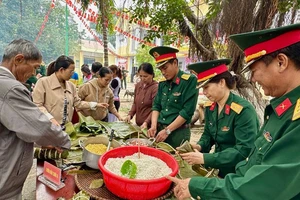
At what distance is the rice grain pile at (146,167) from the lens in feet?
3.67

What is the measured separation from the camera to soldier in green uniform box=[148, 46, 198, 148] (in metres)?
2.29

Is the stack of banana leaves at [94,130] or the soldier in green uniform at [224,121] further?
the stack of banana leaves at [94,130]

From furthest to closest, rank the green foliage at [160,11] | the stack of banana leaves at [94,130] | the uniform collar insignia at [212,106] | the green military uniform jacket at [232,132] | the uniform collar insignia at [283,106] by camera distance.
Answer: the green foliage at [160,11], the stack of banana leaves at [94,130], the uniform collar insignia at [212,106], the green military uniform jacket at [232,132], the uniform collar insignia at [283,106]

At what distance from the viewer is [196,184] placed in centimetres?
100

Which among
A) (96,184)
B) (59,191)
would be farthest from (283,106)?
(59,191)

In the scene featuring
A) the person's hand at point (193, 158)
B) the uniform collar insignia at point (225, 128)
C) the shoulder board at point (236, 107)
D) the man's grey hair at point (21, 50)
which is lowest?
the person's hand at point (193, 158)

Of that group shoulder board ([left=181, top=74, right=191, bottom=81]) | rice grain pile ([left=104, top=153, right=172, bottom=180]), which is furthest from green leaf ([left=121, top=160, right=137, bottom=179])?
shoulder board ([left=181, top=74, right=191, bottom=81])

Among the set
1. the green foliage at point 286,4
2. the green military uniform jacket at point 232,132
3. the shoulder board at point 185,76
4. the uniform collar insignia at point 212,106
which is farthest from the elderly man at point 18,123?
the green foliage at point 286,4

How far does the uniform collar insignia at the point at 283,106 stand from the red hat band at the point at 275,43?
0.23 meters

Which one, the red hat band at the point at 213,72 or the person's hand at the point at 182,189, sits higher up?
the red hat band at the point at 213,72

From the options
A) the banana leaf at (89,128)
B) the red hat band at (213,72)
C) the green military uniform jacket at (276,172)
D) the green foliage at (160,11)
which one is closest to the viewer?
the green military uniform jacket at (276,172)

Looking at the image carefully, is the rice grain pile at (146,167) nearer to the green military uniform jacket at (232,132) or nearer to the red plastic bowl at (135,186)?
the red plastic bowl at (135,186)

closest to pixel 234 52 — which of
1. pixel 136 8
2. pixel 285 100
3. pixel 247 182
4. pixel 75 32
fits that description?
pixel 136 8

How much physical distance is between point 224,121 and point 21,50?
151 centimetres
